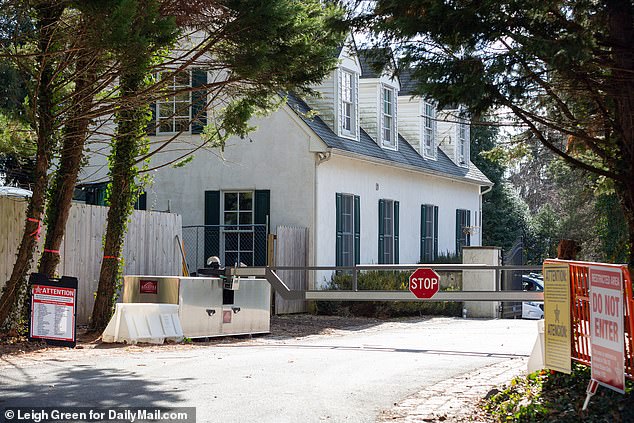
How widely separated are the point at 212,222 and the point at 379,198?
557 cm

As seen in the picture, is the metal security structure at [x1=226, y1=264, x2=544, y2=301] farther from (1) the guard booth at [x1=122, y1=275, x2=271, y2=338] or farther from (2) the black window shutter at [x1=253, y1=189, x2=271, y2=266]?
(2) the black window shutter at [x1=253, y1=189, x2=271, y2=266]

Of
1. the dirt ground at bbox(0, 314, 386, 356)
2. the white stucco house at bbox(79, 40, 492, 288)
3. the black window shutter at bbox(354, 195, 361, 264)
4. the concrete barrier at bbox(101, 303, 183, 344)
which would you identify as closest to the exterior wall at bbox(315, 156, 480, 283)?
the white stucco house at bbox(79, 40, 492, 288)

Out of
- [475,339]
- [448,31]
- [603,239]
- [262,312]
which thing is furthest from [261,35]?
[603,239]

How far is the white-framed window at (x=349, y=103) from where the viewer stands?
26719 mm

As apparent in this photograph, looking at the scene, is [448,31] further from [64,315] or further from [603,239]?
[603,239]

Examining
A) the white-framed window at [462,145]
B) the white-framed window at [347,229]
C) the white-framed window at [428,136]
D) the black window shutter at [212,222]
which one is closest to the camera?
the black window shutter at [212,222]

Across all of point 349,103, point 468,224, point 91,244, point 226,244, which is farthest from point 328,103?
point 468,224

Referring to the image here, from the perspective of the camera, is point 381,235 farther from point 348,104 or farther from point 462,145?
point 462,145

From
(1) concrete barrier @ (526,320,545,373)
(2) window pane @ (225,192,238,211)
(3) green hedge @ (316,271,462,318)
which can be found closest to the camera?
(1) concrete barrier @ (526,320,545,373)

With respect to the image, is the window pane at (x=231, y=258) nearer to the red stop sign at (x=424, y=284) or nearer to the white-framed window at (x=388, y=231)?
the white-framed window at (x=388, y=231)

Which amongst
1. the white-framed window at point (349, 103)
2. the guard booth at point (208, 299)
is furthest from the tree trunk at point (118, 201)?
the white-framed window at point (349, 103)

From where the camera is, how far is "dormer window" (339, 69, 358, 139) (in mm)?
26609

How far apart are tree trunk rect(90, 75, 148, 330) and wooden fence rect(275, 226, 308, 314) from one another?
261 inches

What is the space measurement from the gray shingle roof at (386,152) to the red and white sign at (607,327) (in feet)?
40.4
